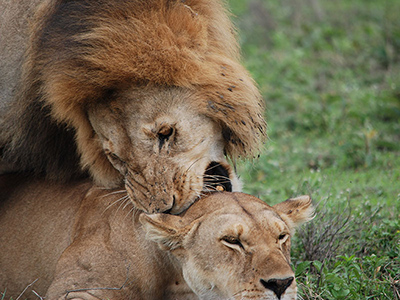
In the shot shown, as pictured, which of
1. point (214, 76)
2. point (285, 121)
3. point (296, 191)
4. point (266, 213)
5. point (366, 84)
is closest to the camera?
point (266, 213)

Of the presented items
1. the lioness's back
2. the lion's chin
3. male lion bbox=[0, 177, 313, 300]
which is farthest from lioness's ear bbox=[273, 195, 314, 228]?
the lioness's back

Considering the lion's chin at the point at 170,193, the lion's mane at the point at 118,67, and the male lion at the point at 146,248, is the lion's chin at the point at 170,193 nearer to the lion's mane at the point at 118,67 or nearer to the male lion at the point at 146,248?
the male lion at the point at 146,248

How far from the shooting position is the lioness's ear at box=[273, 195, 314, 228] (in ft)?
10.2

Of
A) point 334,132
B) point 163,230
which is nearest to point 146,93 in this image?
point 163,230

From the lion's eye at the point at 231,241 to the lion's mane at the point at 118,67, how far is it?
2.18ft

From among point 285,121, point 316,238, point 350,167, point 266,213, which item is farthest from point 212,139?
point 285,121

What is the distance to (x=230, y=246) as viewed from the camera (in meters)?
2.74

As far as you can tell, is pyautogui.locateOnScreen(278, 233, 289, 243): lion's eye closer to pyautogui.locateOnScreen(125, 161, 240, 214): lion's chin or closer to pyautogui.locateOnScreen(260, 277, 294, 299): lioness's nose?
pyautogui.locateOnScreen(260, 277, 294, 299): lioness's nose

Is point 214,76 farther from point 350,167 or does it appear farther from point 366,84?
point 366,84

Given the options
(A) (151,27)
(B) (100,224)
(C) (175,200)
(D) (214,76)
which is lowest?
(B) (100,224)

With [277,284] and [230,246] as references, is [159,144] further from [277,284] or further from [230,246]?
[277,284]

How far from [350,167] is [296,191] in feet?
3.63

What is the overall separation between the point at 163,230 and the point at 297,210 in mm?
687

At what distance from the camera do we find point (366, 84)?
24.1 ft
